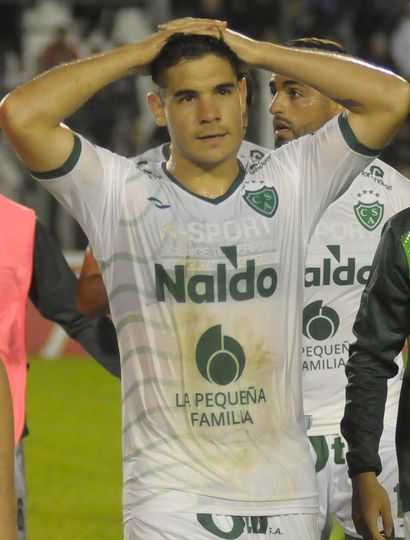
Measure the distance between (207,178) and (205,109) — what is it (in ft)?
0.71

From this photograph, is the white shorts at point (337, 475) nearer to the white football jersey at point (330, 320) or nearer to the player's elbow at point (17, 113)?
the white football jersey at point (330, 320)

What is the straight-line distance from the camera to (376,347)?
178 inches

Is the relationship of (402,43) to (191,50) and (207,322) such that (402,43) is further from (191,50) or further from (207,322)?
(207,322)

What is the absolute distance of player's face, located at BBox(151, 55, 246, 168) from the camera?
4.51 meters

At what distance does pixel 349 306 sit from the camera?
5.93 metres

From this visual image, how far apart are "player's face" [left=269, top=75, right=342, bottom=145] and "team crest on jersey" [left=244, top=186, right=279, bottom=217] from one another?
4.70 feet

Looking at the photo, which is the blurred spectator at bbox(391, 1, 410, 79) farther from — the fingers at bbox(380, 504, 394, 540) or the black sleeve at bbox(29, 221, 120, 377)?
the fingers at bbox(380, 504, 394, 540)

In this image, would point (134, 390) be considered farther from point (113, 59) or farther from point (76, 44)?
point (76, 44)

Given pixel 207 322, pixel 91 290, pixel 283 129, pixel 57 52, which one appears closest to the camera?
pixel 207 322

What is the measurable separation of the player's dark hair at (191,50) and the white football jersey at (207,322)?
1.09 ft

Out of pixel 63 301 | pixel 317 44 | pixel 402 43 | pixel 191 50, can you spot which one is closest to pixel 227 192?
pixel 191 50

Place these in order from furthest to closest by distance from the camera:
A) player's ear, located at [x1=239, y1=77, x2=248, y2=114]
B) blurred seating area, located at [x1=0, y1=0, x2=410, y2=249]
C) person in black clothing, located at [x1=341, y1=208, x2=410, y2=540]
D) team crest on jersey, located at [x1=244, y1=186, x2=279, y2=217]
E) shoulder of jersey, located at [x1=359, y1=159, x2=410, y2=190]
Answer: blurred seating area, located at [x1=0, y1=0, x2=410, y2=249] < shoulder of jersey, located at [x1=359, y1=159, x2=410, y2=190] < player's ear, located at [x1=239, y1=77, x2=248, y2=114] < team crest on jersey, located at [x1=244, y1=186, x2=279, y2=217] < person in black clothing, located at [x1=341, y1=208, x2=410, y2=540]

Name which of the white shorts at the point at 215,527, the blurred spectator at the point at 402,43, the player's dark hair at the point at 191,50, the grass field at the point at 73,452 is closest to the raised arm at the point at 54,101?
the player's dark hair at the point at 191,50

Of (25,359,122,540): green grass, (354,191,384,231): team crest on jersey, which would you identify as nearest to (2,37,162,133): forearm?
(354,191,384,231): team crest on jersey
